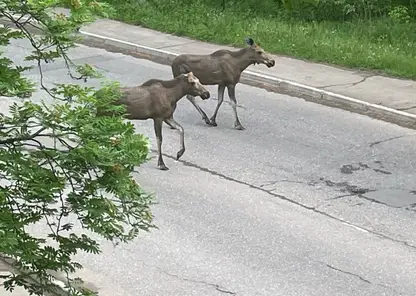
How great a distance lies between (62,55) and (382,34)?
1694 centimetres

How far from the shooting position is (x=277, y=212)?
1141cm

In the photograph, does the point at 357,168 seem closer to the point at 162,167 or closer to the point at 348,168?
the point at 348,168

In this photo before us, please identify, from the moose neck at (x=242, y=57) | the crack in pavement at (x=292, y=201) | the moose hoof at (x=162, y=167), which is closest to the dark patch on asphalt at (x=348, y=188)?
→ the crack in pavement at (x=292, y=201)

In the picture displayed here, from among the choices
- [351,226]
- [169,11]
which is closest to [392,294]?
[351,226]

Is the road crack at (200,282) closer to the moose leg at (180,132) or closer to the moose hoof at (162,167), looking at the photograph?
the moose hoof at (162,167)

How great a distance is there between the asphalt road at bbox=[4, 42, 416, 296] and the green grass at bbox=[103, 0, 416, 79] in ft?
11.0

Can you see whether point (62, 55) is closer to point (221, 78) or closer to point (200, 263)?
point (200, 263)

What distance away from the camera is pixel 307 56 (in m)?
20.1

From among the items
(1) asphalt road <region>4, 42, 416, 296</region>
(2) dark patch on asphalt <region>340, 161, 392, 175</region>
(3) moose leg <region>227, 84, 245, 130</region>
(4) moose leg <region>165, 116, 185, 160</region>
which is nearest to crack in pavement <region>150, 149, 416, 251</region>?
(1) asphalt road <region>4, 42, 416, 296</region>

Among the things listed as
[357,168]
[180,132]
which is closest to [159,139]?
[180,132]

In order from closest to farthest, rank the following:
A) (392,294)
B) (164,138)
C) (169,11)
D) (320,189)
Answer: (392,294) < (320,189) < (164,138) < (169,11)

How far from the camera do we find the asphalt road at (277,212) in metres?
9.45

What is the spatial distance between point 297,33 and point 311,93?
13.3 ft

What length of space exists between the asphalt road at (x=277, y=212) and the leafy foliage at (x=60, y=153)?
3.70 meters
